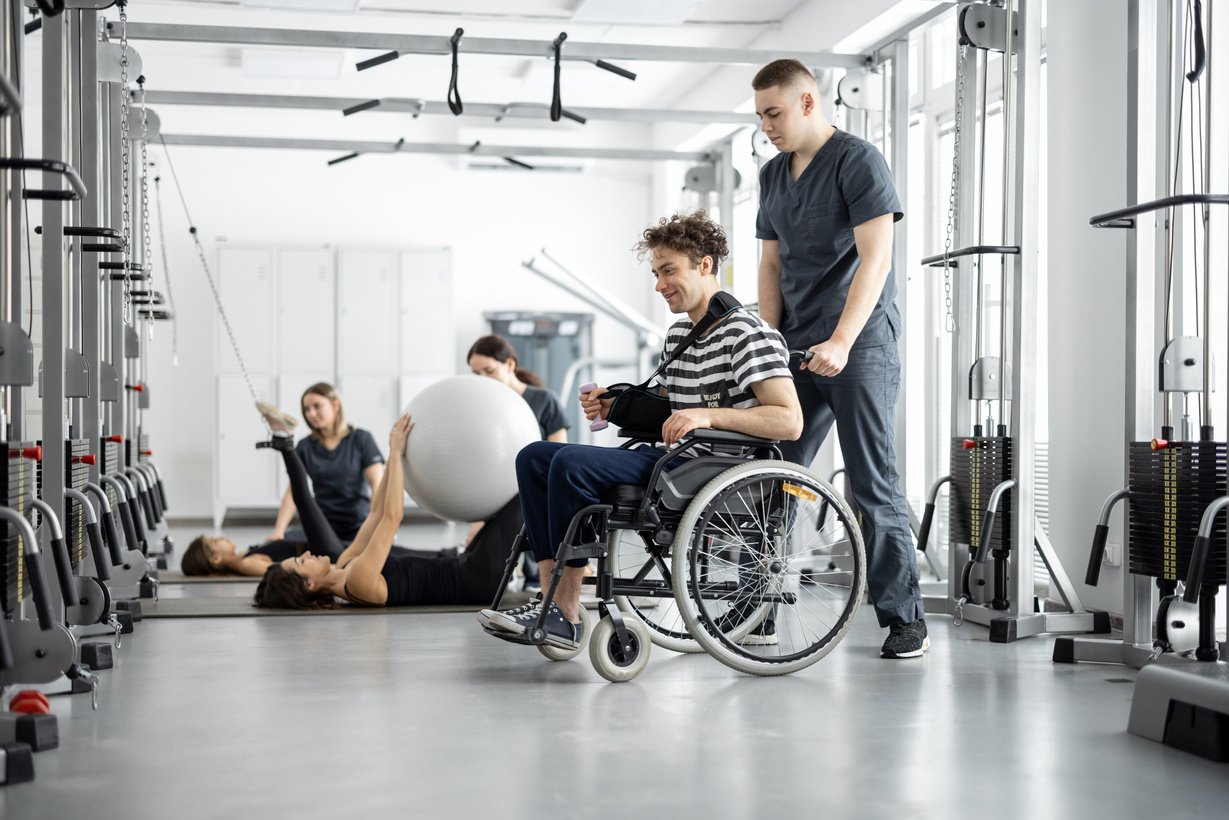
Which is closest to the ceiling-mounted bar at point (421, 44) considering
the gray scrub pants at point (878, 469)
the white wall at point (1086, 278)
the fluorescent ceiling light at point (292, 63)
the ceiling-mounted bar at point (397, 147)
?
the white wall at point (1086, 278)

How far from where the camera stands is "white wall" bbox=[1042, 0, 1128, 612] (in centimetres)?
407

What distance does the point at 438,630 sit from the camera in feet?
12.9

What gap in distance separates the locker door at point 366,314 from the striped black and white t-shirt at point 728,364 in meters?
6.24

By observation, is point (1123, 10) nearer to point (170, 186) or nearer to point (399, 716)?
point (399, 716)

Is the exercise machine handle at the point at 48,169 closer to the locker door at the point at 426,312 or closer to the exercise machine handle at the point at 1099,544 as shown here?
the exercise machine handle at the point at 1099,544

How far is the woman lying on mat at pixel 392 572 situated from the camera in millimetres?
4332

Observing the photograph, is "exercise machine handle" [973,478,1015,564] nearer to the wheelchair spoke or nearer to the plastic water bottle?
the wheelchair spoke

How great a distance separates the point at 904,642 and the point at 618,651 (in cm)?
83

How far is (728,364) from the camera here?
10.2 feet

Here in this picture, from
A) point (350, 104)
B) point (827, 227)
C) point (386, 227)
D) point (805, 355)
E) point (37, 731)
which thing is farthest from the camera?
point (386, 227)

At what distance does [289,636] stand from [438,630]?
452 mm

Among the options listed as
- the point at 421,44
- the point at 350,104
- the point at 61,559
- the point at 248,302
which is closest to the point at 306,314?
the point at 248,302

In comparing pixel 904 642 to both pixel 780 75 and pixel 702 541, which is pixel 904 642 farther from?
pixel 780 75

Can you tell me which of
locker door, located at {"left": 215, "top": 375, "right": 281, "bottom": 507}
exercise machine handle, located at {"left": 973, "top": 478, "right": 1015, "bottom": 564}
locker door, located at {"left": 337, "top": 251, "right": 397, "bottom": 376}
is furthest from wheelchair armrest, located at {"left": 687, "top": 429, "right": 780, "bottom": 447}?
locker door, located at {"left": 337, "top": 251, "right": 397, "bottom": 376}
